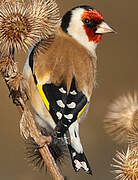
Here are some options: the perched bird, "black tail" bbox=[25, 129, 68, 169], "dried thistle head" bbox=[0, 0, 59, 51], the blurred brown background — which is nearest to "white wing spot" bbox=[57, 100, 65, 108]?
the perched bird

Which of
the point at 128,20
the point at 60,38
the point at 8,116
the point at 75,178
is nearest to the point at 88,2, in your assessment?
the point at 128,20

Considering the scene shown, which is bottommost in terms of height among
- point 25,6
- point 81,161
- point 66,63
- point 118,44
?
point 118,44

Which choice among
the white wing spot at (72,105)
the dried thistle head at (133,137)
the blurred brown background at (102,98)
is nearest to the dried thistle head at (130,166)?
the dried thistle head at (133,137)

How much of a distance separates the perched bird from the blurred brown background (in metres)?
1.43

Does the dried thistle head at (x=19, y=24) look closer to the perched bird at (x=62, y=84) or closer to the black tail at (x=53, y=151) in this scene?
the perched bird at (x=62, y=84)

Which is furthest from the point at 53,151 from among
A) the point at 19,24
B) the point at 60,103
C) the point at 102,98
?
the point at 102,98

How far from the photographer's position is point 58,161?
2689mm

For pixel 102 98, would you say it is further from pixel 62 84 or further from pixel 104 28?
pixel 62 84

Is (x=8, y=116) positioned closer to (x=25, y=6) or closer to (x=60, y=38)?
(x=60, y=38)

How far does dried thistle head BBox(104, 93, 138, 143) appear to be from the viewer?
2.62 metres

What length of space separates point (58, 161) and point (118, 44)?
10.9ft

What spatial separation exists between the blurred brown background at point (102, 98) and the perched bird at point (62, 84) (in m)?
1.43

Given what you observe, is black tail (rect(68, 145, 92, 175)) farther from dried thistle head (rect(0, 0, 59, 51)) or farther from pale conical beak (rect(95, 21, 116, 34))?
pale conical beak (rect(95, 21, 116, 34))

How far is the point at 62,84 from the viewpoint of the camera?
2.66 metres
